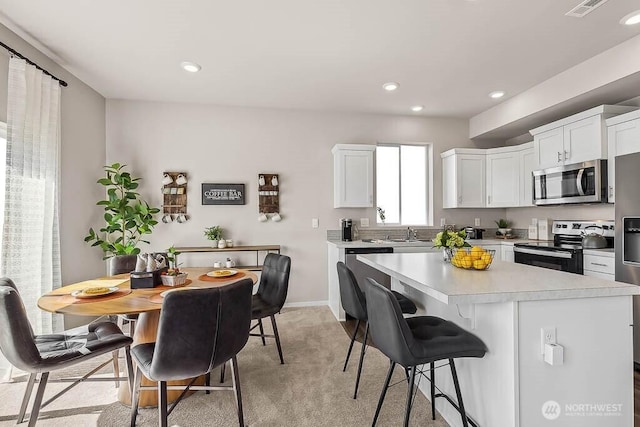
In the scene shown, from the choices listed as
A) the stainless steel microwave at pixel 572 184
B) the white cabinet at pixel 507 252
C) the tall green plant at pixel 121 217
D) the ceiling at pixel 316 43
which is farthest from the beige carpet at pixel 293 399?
the ceiling at pixel 316 43

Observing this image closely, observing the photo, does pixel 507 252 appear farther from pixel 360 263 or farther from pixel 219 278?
pixel 219 278

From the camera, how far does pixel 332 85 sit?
358 cm

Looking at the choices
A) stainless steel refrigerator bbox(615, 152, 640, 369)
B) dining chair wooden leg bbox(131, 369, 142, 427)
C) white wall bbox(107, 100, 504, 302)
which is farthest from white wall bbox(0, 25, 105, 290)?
stainless steel refrigerator bbox(615, 152, 640, 369)

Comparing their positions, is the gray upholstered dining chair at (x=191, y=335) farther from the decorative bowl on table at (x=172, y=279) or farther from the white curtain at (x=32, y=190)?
the white curtain at (x=32, y=190)

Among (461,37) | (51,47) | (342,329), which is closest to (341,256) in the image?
(342,329)

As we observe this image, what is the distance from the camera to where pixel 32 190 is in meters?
2.66

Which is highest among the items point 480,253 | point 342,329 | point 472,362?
point 480,253

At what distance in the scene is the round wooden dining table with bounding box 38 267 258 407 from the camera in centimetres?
165

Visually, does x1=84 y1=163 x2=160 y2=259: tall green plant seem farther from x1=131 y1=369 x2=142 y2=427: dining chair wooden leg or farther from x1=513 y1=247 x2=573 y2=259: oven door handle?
x1=513 y1=247 x2=573 y2=259: oven door handle

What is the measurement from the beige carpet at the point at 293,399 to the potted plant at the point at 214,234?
163 centimetres

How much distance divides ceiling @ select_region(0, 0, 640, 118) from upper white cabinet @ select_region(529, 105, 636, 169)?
A: 544mm

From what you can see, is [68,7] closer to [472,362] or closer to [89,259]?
[89,259]

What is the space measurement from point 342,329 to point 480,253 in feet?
6.29

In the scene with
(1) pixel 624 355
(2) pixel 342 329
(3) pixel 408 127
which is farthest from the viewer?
(3) pixel 408 127
